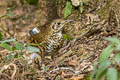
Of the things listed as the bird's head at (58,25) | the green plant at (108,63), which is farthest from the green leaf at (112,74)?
the bird's head at (58,25)

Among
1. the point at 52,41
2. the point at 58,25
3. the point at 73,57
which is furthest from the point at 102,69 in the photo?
the point at 58,25

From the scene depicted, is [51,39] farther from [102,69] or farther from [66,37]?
[102,69]

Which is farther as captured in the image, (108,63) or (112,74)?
(108,63)

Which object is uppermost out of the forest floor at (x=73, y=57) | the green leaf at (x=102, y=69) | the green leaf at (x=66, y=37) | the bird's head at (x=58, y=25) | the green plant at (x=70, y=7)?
the green plant at (x=70, y=7)

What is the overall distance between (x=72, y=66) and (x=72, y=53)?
49cm

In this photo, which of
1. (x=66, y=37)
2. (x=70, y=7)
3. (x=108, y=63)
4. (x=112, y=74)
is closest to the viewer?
(x=112, y=74)

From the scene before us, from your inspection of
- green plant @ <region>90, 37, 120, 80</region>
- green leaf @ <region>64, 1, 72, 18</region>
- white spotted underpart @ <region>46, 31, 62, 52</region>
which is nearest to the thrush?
white spotted underpart @ <region>46, 31, 62, 52</region>

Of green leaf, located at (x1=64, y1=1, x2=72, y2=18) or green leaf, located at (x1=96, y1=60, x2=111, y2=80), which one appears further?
green leaf, located at (x1=64, y1=1, x2=72, y2=18)

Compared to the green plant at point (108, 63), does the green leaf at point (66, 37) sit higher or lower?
higher

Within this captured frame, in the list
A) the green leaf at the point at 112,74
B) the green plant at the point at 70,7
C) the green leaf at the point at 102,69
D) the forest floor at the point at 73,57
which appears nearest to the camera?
the green leaf at the point at 112,74

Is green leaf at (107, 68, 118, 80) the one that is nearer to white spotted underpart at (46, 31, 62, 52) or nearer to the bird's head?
white spotted underpart at (46, 31, 62, 52)

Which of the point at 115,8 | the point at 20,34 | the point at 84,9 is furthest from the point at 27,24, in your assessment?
the point at 115,8

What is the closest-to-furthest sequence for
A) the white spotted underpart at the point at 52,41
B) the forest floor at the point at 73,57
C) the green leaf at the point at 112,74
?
the green leaf at the point at 112,74 → the forest floor at the point at 73,57 → the white spotted underpart at the point at 52,41

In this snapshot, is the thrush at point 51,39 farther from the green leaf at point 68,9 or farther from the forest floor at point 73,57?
the green leaf at point 68,9
